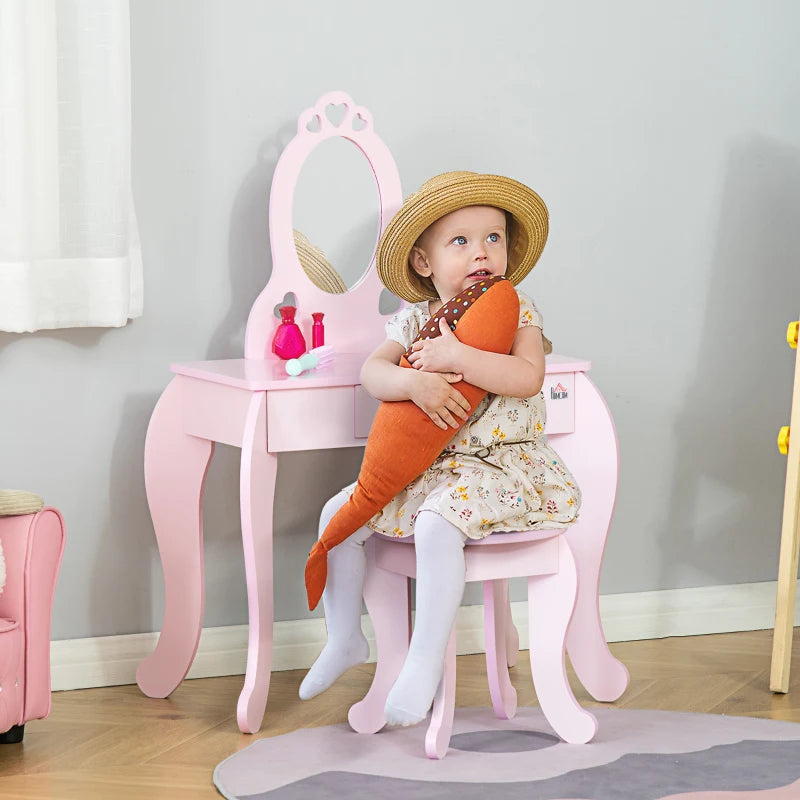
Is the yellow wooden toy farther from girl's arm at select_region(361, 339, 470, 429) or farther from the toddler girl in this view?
girl's arm at select_region(361, 339, 470, 429)

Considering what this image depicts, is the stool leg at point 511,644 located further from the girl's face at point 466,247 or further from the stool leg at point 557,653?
Answer: the girl's face at point 466,247

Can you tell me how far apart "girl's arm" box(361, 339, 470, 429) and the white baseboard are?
79cm

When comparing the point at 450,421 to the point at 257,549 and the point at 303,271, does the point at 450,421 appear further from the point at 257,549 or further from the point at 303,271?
the point at 303,271

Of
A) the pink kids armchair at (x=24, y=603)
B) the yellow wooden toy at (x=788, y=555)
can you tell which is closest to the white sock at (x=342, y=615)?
the pink kids armchair at (x=24, y=603)

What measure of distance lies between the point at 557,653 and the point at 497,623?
17 centimetres

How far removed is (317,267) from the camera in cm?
279

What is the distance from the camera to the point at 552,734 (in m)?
2.43

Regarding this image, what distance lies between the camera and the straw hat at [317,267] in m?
2.77

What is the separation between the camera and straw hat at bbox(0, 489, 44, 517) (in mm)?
2283

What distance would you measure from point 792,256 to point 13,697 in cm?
208

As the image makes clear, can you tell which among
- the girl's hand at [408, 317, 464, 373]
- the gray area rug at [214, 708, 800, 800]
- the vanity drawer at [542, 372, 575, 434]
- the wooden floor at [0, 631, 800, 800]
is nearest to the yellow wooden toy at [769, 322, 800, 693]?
the wooden floor at [0, 631, 800, 800]

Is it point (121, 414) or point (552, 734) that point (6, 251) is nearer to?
point (121, 414)

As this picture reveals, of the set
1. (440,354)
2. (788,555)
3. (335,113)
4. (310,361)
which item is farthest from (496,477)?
(335,113)

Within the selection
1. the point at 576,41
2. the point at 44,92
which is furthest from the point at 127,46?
the point at 576,41
